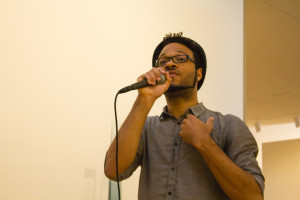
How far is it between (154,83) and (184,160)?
0.29 m

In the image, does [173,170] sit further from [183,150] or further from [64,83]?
[64,83]

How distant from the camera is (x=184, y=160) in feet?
3.84

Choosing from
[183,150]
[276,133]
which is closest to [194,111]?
[183,150]

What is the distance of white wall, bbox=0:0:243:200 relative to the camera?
1.51 meters

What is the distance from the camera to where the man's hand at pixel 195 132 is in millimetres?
1087

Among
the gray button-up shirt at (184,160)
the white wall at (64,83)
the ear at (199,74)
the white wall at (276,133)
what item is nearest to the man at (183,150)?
the gray button-up shirt at (184,160)

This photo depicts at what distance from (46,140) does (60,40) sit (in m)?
0.50

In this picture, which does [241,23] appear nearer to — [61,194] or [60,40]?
[60,40]

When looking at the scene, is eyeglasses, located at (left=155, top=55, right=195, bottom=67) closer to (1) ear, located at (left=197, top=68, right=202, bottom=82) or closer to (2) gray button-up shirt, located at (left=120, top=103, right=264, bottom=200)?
(1) ear, located at (left=197, top=68, right=202, bottom=82)

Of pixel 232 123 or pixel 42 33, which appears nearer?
pixel 232 123

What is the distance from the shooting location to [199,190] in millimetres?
1104

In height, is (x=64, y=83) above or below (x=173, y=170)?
above

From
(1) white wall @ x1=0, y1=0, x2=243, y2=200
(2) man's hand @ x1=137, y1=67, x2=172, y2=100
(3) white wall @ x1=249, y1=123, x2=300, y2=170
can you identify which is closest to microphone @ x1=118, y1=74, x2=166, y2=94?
(2) man's hand @ x1=137, y1=67, x2=172, y2=100

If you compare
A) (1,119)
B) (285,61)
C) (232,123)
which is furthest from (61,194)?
(285,61)
